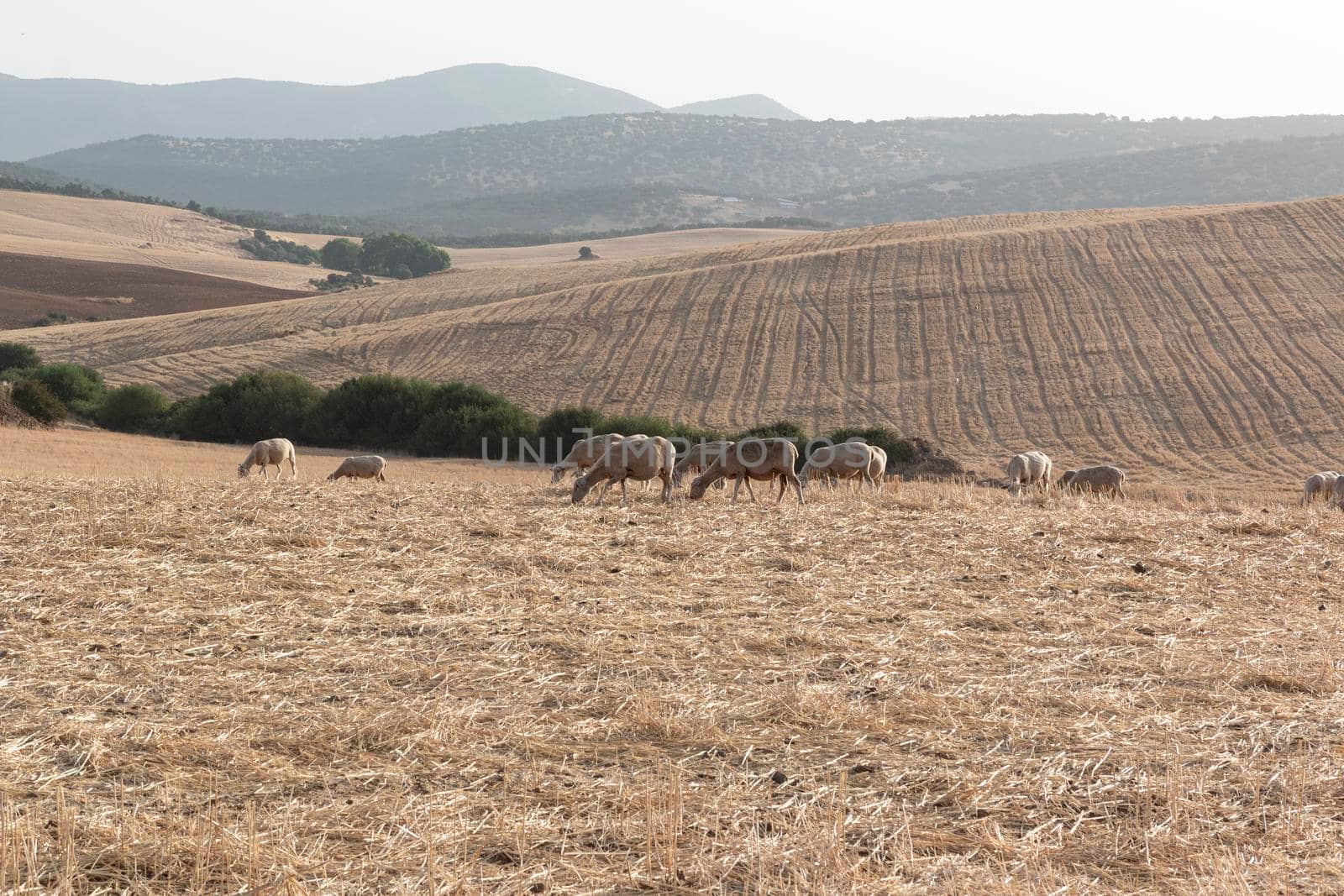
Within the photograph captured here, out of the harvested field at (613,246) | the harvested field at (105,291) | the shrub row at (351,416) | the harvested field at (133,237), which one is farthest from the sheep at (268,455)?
the harvested field at (613,246)

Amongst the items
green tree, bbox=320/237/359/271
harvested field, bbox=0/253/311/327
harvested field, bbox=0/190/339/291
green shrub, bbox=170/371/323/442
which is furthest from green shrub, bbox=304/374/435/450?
green tree, bbox=320/237/359/271

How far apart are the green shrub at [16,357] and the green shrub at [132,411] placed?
10960 millimetres

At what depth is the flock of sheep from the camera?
1853 centimetres

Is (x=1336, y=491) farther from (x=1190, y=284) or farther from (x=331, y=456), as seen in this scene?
(x=1190, y=284)

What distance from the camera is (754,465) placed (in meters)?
19.0

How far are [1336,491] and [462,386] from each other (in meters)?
37.5

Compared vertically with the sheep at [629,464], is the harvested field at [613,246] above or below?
above

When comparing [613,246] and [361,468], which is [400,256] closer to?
[613,246]

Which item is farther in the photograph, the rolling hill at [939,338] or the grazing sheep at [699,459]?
the rolling hill at [939,338]

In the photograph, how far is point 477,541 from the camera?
13.4 metres

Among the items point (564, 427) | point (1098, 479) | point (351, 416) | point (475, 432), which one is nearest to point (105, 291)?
point (351, 416)

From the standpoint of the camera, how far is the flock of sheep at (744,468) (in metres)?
18.5

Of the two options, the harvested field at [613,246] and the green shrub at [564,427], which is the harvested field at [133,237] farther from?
the green shrub at [564,427]

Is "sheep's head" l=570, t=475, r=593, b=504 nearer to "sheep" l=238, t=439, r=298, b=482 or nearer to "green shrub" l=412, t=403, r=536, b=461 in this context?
"sheep" l=238, t=439, r=298, b=482
